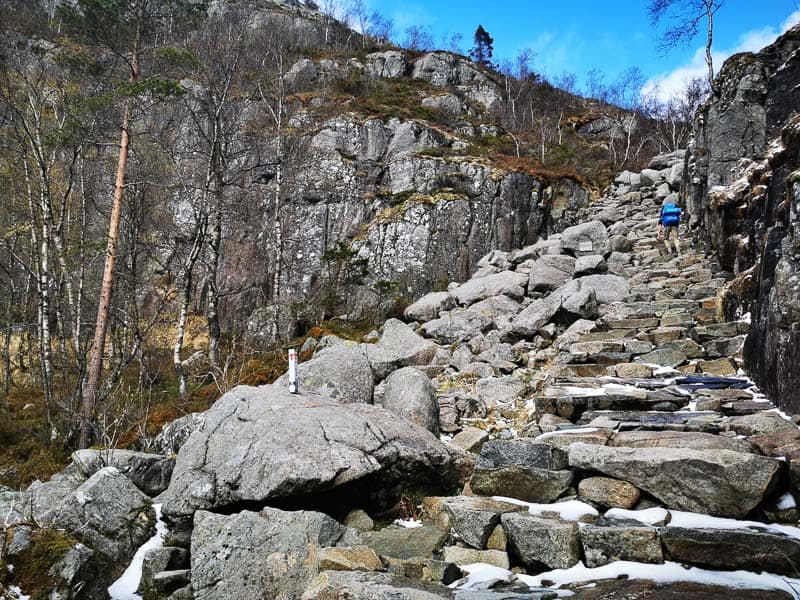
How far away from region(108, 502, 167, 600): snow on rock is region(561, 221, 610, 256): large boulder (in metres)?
14.2

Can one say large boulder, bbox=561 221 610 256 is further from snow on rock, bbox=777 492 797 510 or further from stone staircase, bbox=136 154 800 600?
snow on rock, bbox=777 492 797 510

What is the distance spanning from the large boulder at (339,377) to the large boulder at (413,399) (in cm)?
55

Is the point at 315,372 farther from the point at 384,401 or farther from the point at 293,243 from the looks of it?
the point at 293,243

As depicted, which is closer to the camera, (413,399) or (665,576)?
(665,576)

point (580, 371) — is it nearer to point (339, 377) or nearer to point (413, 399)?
point (413, 399)

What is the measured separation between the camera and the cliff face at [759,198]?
15.5 ft

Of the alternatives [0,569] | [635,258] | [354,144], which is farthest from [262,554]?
[354,144]

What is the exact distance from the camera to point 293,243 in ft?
67.2

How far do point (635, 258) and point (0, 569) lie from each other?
1536 cm

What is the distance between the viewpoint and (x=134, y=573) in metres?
4.29

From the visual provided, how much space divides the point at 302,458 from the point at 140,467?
269 centimetres

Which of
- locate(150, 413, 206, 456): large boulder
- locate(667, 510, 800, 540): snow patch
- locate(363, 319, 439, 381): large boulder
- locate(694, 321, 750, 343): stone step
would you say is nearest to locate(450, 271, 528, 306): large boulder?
locate(363, 319, 439, 381): large boulder

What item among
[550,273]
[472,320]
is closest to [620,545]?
[472,320]

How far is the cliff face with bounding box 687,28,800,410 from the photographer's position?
4.71m
